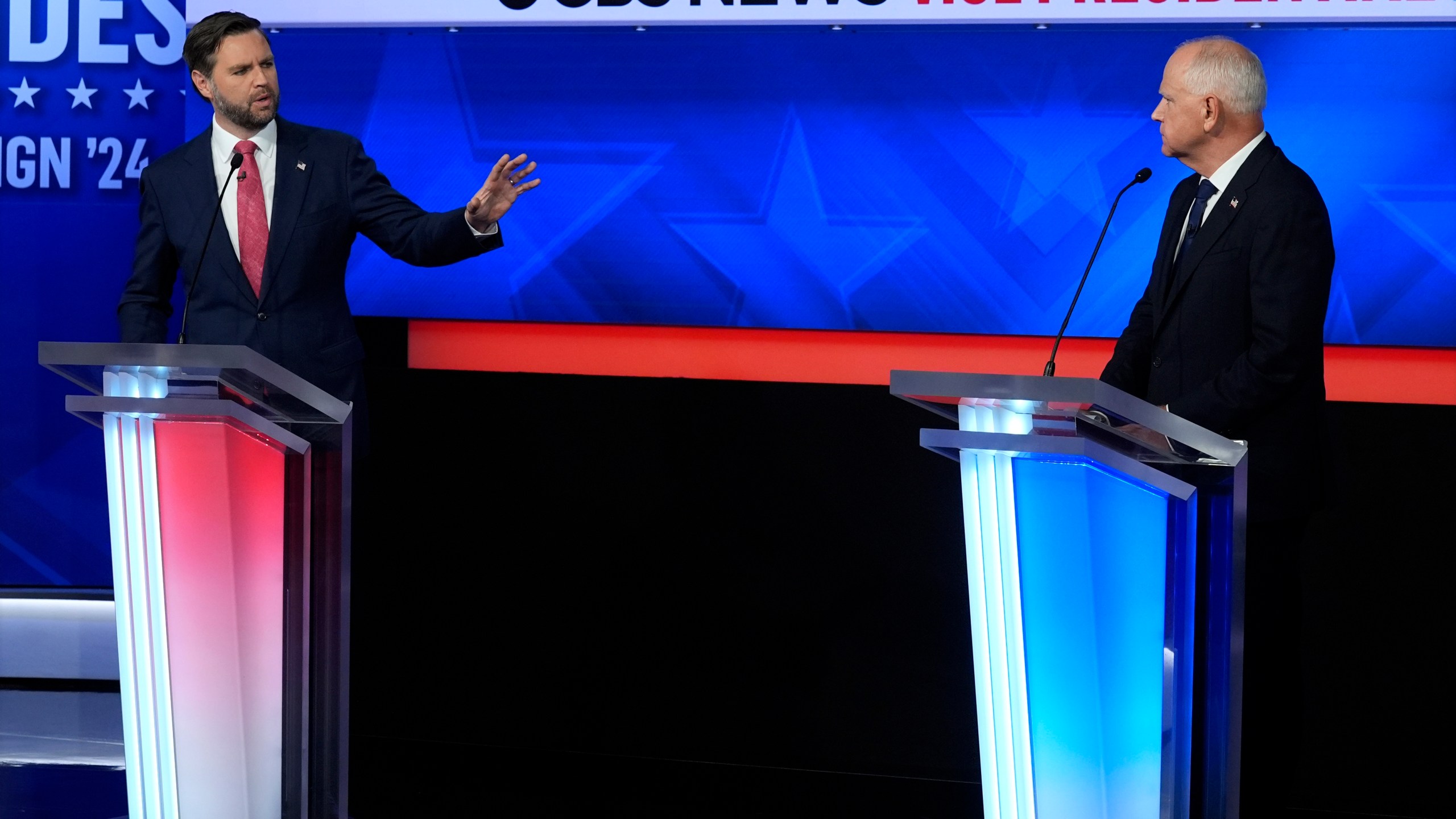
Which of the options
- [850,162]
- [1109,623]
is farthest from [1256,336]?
[850,162]

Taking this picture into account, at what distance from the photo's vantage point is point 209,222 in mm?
2656

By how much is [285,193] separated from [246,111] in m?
0.18

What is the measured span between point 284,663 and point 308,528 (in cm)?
22

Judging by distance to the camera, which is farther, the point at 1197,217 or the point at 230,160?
the point at 230,160

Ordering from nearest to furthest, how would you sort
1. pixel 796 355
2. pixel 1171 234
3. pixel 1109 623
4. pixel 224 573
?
pixel 1109 623
pixel 224 573
pixel 1171 234
pixel 796 355

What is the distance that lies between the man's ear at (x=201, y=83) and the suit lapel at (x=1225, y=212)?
1911mm

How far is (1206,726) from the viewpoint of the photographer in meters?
→ 1.77

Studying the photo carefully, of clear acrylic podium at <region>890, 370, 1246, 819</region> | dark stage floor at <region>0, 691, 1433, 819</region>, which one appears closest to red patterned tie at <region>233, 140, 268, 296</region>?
dark stage floor at <region>0, 691, 1433, 819</region>

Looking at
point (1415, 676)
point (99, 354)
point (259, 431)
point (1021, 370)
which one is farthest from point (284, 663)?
point (1415, 676)

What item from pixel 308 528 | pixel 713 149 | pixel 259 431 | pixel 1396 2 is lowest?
pixel 308 528

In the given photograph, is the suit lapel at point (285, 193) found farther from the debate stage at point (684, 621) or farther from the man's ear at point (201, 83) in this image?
the debate stage at point (684, 621)

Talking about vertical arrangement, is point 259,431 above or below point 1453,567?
above

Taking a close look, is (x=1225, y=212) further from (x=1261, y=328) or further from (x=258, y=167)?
(x=258, y=167)

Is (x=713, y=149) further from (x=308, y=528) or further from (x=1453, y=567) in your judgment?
(x=1453, y=567)
